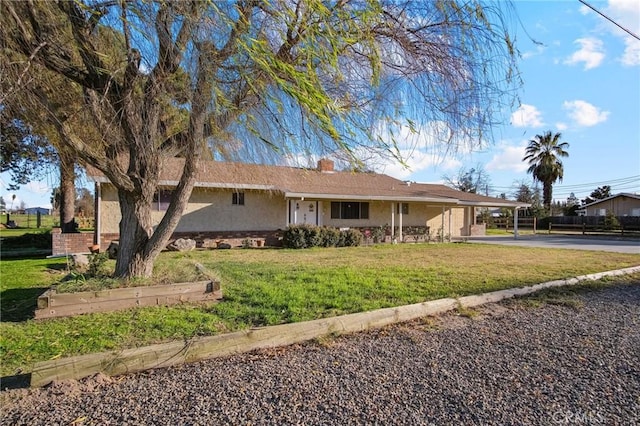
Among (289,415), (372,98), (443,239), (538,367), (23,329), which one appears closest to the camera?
(289,415)

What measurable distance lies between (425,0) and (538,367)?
12.5 feet

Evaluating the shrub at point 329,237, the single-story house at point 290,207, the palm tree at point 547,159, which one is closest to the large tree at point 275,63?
the single-story house at point 290,207

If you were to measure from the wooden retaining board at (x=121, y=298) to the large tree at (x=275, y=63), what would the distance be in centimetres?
232

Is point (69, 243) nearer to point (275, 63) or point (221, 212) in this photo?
point (221, 212)

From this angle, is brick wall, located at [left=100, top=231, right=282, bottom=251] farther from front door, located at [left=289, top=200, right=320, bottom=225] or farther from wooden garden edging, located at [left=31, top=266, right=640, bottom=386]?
wooden garden edging, located at [left=31, top=266, right=640, bottom=386]

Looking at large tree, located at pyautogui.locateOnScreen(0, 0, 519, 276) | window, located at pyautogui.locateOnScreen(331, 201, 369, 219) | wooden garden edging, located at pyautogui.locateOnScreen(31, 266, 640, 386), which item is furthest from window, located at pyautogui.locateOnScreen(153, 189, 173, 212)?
wooden garden edging, located at pyautogui.locateOnScreen(31, 266, 640, 386)

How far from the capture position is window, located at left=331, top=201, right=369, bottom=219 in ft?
65.0

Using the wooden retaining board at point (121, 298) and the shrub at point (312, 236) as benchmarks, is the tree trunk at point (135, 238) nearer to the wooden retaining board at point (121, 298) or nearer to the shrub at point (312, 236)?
the wooden retaining board at point (121, 298)

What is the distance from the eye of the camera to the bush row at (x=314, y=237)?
1606cm

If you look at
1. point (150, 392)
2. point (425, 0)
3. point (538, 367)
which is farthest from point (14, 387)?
point (425, 0)

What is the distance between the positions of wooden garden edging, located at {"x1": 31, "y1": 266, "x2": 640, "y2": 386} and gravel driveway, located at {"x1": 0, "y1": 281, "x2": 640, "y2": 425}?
0.35 ft

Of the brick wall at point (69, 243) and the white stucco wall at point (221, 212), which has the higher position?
the white stucco wall at point (221, 212)

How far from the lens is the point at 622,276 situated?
9266 mm

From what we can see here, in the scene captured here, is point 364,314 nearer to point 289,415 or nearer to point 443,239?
point 289,415
